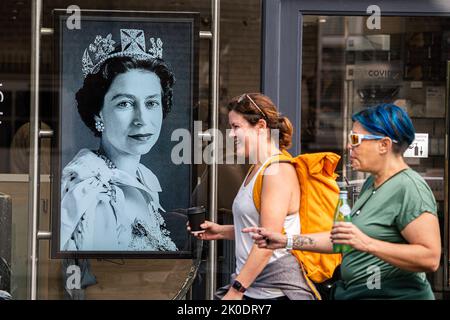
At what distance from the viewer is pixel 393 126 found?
14.7 feet

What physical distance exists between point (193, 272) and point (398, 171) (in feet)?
7.09

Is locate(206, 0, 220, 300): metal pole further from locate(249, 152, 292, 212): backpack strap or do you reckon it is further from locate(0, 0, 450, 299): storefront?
locate(249, 152, 292, 212): backpack strap

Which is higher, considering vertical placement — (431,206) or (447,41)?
(447,41)

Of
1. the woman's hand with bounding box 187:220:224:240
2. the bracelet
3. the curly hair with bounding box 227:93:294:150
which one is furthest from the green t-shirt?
the woman's hand with bounding box 187:220:224:240

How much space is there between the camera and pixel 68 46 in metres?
6.02

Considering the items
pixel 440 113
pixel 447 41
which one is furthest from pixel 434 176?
pixel 447 41

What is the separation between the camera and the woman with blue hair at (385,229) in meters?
4.21

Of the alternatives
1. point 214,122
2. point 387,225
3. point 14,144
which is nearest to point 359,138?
point 387,225

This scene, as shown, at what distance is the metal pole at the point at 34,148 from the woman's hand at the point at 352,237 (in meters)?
2.57

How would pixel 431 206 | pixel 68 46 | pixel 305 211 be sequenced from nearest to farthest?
pixel 431 206 → pixel 305 211 → pixel 68 46

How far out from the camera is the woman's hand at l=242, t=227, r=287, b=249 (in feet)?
14.6

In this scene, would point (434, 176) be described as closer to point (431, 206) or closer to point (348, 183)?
point (348, 183)
